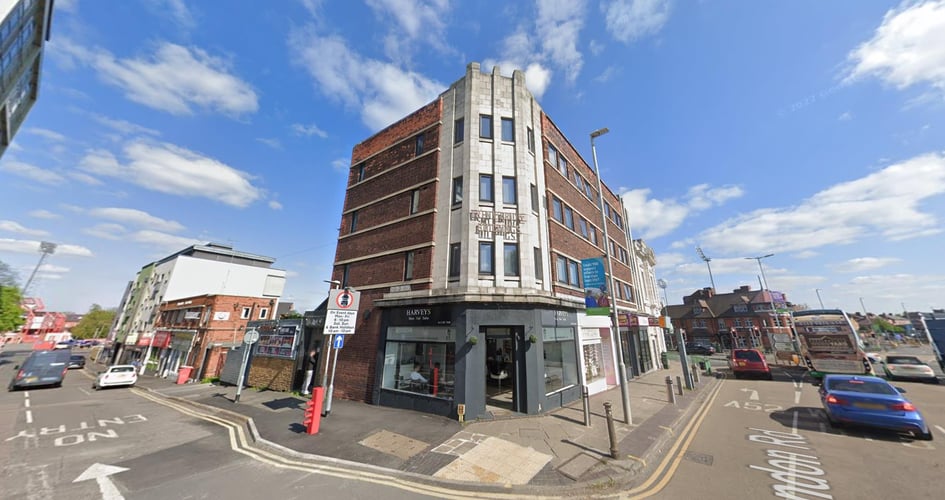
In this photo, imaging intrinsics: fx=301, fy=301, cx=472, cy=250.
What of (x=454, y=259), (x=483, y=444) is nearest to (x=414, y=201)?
(x=454, y=259)

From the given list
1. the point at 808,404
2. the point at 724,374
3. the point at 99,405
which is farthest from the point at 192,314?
the point at 724,374

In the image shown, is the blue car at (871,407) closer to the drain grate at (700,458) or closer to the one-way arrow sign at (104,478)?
the drain grate at (700,458)

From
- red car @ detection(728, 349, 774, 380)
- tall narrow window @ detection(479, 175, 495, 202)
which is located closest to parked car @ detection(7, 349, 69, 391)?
tall narrow window @ detection(479, 175, 495, 202)

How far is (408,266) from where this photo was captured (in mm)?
14727

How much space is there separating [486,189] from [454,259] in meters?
3.68

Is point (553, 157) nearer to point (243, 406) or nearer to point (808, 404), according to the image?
point (808, 404)

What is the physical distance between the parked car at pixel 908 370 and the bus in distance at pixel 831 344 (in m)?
3.20

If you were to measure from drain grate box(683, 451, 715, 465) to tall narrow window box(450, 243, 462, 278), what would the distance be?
9278 millimetres

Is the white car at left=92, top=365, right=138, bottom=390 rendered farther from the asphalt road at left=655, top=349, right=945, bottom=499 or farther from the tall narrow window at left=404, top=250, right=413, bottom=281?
the asphalt road at left=655, top=349, right=945, bottom=499

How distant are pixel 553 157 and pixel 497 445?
15.8m

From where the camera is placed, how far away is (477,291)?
12195mm

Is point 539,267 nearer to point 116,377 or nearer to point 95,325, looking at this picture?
point 116,377

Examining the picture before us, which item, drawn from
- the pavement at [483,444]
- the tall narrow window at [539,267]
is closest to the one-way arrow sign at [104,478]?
the pavement at [483,444]

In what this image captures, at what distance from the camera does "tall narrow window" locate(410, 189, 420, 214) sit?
15.6m
